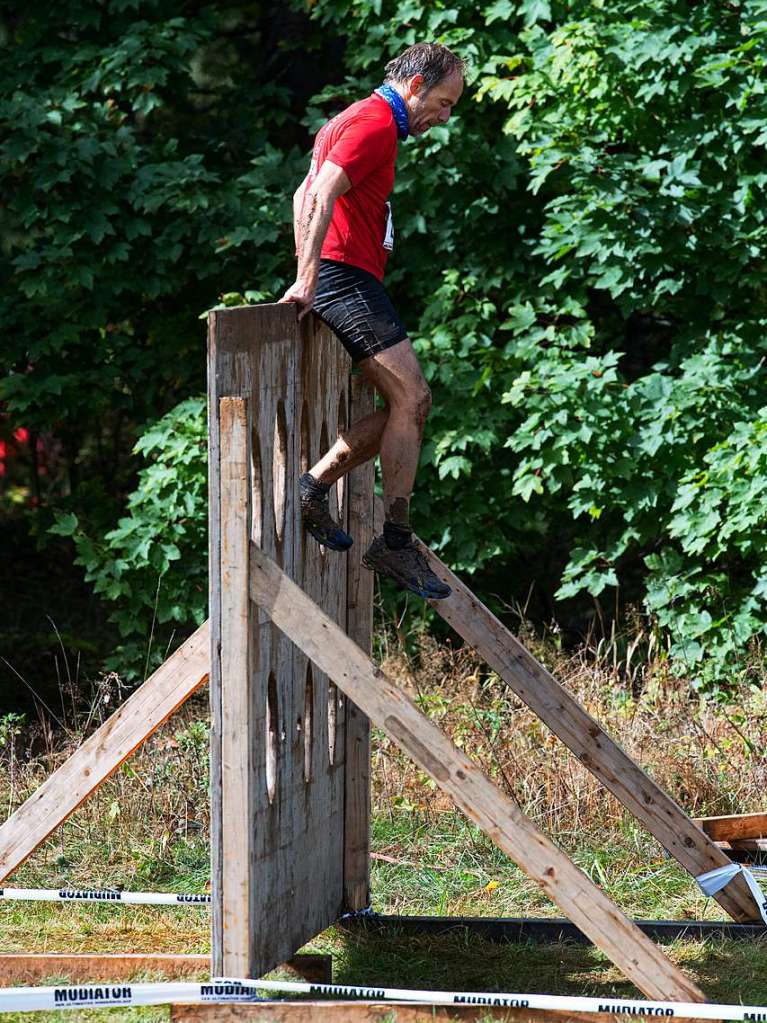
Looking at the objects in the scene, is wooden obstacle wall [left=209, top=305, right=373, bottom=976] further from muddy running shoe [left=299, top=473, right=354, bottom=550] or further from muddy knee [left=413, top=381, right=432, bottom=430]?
muddy knee [left=413, top=381, right=432, bottom=430]

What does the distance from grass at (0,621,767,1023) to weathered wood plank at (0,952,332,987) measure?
151 millimetres

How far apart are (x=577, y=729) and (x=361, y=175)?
182cm

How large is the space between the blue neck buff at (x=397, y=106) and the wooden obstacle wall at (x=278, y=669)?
0.62m

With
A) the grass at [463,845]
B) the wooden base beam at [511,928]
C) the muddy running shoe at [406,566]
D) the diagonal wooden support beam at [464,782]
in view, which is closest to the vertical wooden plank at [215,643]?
the diagonal wooden support beam at [464,782]

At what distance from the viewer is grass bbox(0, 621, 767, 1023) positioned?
4289 millimetres

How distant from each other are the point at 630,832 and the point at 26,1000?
2.62 metres

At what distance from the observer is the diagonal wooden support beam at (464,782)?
131 inches

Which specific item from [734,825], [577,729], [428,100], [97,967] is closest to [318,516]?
[577,729]

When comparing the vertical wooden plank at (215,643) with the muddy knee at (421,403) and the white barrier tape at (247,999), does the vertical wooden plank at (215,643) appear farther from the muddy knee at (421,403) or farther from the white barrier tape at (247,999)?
the muddy knee at (421,403)

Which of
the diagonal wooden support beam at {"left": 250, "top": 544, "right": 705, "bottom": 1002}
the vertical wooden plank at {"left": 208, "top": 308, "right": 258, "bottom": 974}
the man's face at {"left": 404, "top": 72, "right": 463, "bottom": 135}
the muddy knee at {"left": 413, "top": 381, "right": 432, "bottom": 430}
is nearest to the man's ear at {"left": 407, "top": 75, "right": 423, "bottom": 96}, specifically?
the man's face at {"left": 404, "top": 72, "right": 463, "bottom": 135}

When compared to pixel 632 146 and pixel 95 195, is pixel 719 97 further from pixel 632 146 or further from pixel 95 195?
pixel 95 195

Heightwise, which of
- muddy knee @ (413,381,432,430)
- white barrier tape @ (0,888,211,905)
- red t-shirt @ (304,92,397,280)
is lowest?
white barrier tape @ (0,888,211,905)

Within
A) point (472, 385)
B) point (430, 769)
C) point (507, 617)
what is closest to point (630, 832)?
point (430, 769)

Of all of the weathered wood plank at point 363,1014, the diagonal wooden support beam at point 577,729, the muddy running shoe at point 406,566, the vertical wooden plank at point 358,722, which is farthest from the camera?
the vertical wooden plank at point 358,722
